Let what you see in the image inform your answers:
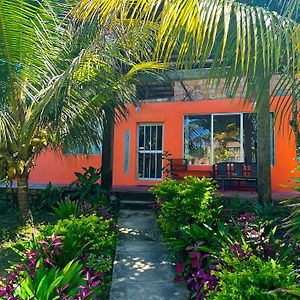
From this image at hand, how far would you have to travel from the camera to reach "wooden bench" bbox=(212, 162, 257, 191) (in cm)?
1005

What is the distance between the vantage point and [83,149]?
25.0ft

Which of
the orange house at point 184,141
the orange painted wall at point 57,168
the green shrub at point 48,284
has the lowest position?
the green shrub at point 48,284

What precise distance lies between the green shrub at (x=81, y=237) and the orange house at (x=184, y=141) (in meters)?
6.20

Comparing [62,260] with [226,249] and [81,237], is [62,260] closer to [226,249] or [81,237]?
[81,237]

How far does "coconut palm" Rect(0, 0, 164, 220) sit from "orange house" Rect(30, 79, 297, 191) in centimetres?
414

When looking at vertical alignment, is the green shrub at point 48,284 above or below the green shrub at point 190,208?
below

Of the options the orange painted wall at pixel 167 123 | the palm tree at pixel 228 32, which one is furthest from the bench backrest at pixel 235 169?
the palm tree at pixel 228 32

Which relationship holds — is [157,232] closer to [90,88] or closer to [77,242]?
[77,242]

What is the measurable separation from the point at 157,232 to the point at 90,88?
11.3 feet

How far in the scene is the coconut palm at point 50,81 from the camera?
16.4ft

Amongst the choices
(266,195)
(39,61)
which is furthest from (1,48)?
(266,195)

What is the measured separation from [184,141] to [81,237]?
7750mm

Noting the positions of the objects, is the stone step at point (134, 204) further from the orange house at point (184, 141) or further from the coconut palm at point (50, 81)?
the orange house at point (184, 141)

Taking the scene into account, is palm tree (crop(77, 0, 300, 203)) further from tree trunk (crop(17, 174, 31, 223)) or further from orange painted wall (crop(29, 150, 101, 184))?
orange painted wall (crop(29, 150, 101, 184))
